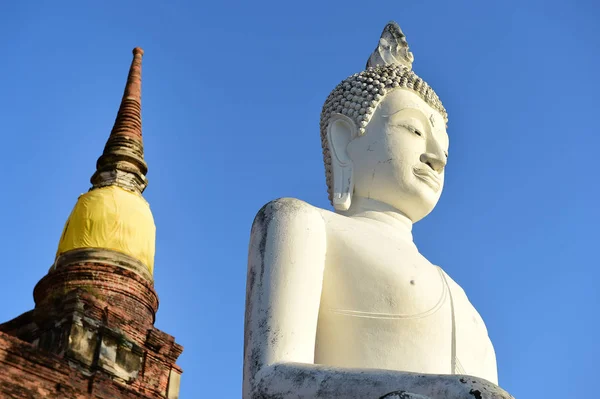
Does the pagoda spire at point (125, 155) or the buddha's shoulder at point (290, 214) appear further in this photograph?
the pagoda spire at point (125, 155)

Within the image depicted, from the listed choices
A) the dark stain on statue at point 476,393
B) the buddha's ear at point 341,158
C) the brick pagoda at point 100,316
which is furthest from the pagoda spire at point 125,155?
the dark stain on statue at point 476,393

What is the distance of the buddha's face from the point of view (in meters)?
5.16

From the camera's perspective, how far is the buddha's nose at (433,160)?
5.21 meters

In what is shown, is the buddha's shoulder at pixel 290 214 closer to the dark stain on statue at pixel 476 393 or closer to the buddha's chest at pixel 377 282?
the buddha's chest at pixel 377 282

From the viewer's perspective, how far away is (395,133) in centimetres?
521

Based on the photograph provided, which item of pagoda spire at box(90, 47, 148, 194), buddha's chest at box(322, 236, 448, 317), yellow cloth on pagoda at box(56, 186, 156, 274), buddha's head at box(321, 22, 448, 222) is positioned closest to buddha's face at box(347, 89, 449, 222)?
buddha's head at box(321, 22, 448, 222)

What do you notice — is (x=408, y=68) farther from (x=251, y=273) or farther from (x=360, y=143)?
(x=251, y=273)

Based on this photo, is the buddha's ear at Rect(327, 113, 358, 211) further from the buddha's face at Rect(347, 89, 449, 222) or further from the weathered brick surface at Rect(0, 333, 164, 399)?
the weathered brick surface at Rect(0, 333, 164, 399)

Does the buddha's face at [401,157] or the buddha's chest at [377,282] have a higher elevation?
the buddha's face at [401,157]

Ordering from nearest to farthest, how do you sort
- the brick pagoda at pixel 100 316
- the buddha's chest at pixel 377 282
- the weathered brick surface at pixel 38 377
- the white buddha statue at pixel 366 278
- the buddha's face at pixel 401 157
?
the white buddha statue at pixel 366 278 → the buddha's chest at pixel 377 282 → the buddha's face at pixel 401 157 → the weathered brick surface at pixel 38 377 → the brick pagoda at pixel 100 316

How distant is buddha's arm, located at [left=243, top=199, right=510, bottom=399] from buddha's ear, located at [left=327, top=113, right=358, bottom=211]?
0.44 meters

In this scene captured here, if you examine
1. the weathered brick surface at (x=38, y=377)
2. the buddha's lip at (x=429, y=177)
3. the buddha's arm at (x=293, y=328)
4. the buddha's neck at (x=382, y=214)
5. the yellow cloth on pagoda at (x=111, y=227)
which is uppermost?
the yellow cloth on pagoda at (x=111, y=227)

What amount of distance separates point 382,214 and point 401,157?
0.98 feet

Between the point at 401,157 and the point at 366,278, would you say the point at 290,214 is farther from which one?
the point at 401,157
